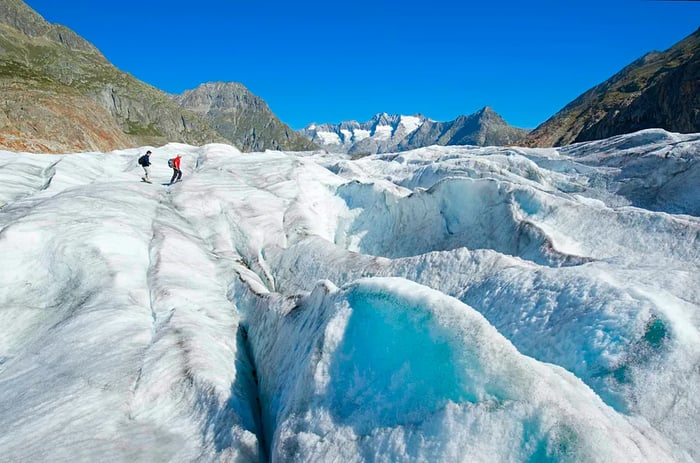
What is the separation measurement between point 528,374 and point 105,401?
6454mm

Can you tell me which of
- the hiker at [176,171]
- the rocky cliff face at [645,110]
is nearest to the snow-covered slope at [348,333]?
the hiker at [176,171]

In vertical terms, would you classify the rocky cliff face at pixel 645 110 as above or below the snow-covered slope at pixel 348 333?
above

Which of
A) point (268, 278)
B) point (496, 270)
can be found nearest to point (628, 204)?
point (496, 270)

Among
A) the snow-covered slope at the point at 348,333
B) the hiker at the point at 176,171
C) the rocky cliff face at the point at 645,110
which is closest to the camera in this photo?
the snow-covered slope at the point at 348,333

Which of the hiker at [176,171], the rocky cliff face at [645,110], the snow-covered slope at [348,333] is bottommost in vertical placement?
the snow-covered slope at [348,333]

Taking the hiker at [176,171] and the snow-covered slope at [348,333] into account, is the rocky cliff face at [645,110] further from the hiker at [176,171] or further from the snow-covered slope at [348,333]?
the hiker at [176,171]

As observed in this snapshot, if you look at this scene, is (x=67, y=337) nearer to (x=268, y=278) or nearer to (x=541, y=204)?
(x=268, y=278)

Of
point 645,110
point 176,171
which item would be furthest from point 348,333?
point 645,110

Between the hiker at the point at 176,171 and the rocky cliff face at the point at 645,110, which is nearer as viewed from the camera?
the hiker at the point at 176,171

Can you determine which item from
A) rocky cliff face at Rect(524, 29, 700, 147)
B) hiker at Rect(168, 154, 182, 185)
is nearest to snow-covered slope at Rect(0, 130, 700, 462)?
hiker at Rect(168, 154, 182, 185)

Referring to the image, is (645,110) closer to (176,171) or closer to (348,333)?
(176,171)

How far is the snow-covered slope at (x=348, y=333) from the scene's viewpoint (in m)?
4.66

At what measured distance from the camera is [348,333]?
19.2 ft

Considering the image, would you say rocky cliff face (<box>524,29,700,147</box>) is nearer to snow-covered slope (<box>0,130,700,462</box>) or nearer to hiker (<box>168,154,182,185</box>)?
snow-covered slope (<box>0,130,700,462</box>)
